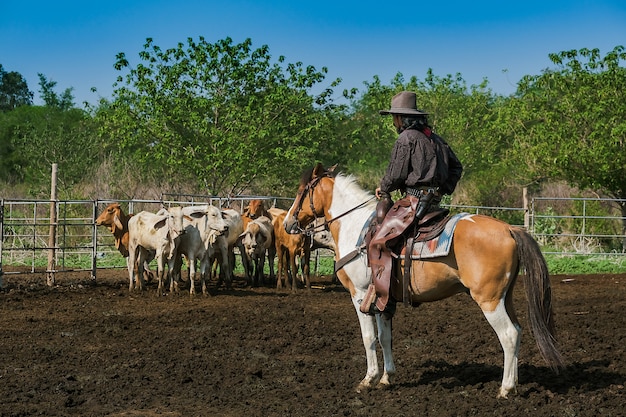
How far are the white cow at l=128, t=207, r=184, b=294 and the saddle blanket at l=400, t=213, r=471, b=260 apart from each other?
8.08 metres

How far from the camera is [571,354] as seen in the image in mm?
8828

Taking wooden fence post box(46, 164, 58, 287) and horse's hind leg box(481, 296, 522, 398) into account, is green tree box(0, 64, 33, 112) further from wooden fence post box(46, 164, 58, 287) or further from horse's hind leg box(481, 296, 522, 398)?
horse's hind leg box(481, 296, 522, 398)

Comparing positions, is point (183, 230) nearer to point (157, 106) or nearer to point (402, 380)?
point (402, 380)

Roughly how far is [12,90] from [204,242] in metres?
59.6

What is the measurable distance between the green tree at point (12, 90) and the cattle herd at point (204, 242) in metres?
56.3

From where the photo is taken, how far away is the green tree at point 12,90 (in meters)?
69.0

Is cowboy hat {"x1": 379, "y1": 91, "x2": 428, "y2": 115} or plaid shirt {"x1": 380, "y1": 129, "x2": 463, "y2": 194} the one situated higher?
cowboy hat {"x1": 379, "y1": 91, "x2": 428, "y2": 115}

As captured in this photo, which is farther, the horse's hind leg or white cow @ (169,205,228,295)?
white cow @ (169,205,228,295)

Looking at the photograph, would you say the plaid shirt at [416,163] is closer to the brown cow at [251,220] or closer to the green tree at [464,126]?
the brown cow at [251,220]

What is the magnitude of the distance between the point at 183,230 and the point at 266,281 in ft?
11.2

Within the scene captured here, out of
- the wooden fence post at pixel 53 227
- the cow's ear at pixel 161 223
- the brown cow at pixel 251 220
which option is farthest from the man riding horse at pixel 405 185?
the wooden fence post at pixel 53 227

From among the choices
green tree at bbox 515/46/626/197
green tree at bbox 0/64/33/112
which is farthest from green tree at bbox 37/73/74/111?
green tree at bbox 515/46/626/197

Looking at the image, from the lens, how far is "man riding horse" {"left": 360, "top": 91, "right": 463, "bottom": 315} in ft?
23.6

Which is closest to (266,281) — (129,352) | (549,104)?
(129,352)
